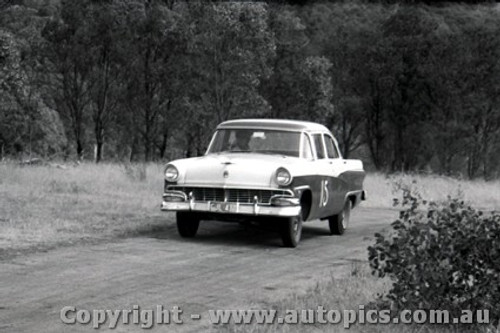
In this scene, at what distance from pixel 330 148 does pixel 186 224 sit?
114 inches

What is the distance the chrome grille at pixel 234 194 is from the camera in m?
10.8

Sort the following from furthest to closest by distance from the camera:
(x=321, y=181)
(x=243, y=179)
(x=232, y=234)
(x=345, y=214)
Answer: (x=345, y=214)
(x=232, y=234)
(x=321, y=181)
(x=243, y=179)

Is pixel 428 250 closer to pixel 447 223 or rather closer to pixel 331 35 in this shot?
pixel 447 223

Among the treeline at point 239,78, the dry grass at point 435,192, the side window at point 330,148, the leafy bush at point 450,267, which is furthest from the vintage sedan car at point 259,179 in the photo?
the treeline at point 239,78

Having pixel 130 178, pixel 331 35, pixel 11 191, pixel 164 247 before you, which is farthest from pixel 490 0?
pixel 164 247

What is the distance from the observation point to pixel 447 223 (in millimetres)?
6605

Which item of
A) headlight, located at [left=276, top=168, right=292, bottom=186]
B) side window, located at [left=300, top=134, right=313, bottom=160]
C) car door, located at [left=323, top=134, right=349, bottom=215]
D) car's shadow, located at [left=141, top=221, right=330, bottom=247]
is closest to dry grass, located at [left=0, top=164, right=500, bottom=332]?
car's shadow, located at [left=141, top=221, right=330, bottom=247]

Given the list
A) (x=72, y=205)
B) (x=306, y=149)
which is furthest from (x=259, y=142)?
(x=72, y=205)

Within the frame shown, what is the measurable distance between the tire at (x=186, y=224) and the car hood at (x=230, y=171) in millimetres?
619

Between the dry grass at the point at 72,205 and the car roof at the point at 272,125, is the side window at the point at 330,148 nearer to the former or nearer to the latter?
the car roof at the point at 272,125

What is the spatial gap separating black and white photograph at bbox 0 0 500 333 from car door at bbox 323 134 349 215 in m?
0.06

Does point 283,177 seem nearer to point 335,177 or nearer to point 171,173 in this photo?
point 171,173

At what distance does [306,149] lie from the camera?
12.1 meters

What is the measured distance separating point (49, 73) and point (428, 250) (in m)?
38.2
